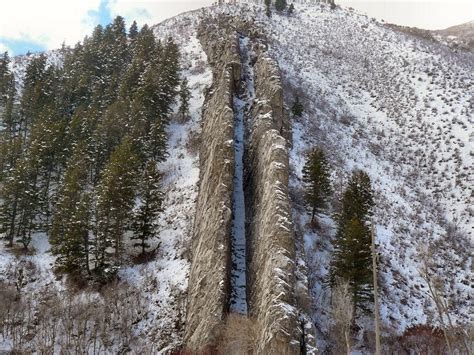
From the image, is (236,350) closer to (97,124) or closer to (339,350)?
(339,350)

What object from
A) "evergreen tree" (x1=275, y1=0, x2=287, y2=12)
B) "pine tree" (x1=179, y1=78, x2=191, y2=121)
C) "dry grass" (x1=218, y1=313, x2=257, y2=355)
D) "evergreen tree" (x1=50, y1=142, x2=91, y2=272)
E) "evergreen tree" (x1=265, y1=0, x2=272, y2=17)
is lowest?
"dry grass" (x1=218, y1=313, x2=257, y2=355)

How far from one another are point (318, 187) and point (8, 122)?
1841 inches

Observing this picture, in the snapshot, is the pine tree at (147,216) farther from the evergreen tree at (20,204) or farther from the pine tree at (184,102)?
the pine tree at (184,102)

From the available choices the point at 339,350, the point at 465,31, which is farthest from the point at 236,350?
the point at 465,31

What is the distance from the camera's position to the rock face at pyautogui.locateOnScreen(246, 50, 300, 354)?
27516 mm

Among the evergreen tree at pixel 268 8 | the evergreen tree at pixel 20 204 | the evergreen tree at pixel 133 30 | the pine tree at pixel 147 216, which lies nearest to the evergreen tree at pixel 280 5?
the evergreen tree at pixel 268 8

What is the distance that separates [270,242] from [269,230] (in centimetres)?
114

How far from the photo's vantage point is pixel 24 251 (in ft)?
157

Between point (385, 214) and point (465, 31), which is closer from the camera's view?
point (385, 214)

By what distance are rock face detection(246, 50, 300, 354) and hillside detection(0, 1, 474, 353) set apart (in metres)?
0.12

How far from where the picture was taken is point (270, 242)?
3309 cm

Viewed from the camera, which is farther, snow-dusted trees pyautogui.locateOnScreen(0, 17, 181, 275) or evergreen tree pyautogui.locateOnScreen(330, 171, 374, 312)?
snow-dusted trees pyautogui.locateOnScreen(0, 17, 181, 275)

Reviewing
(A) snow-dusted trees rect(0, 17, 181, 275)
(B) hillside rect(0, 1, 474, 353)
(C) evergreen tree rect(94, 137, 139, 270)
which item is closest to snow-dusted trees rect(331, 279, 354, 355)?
(B) hillside rect(0, 1, 474, 353)

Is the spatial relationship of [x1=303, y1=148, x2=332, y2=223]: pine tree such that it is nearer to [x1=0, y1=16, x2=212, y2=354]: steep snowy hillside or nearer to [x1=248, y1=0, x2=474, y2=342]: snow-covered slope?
[x1=248, y1=0, x2=474, y2=342]: snow-covered slope
